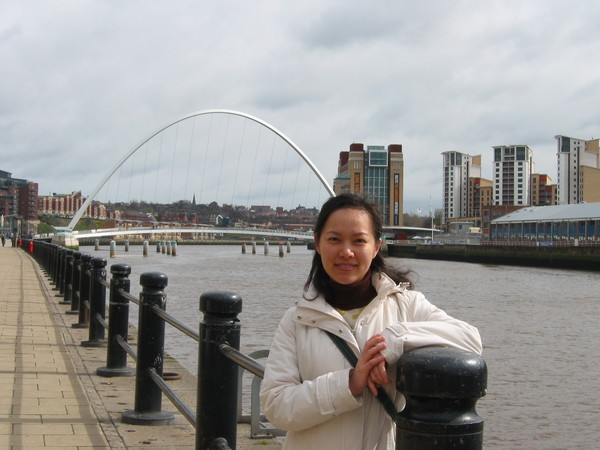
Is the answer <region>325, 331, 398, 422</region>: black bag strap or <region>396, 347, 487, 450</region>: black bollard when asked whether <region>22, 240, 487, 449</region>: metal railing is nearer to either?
<region>396, 347, 487, 450</region>: black bollard

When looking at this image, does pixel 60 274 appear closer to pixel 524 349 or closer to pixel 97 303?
pixel 97 303

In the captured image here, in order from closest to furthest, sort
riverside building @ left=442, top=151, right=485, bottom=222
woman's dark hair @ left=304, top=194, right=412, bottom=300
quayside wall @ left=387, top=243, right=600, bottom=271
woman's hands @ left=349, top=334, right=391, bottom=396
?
woman's hands @ left=349, top=334, right=391, bottom=396, woman's dark hair @ left=304, top=194, right=412, bottom=300, quayside wall @ left=387, top=243, right=600, bottom=271, riverside building @ left=442, top=151, right=485, bottom=222

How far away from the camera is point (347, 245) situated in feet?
6.52

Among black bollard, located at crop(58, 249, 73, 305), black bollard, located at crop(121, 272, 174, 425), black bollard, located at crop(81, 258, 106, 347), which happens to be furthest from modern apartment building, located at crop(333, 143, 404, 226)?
black bollard, located at crop(121, 272, 174, 425)

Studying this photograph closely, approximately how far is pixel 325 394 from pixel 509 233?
257 ft

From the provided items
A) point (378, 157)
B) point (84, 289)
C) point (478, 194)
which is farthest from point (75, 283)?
point (478, 194)

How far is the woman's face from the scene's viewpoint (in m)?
1.97

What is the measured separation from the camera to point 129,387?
543 centimetres

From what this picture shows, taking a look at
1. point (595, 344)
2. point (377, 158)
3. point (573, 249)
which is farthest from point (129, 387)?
point (377, 158)

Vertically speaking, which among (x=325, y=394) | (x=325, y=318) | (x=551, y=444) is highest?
(x=325, y=318)

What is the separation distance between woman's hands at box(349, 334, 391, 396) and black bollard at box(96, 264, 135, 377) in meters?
3.81

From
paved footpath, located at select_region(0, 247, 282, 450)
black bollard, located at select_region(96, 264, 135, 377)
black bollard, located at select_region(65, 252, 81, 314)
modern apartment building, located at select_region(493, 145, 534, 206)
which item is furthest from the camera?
modern apartment building, located at select_region(493, 145, 534, 206)

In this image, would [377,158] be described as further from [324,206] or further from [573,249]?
[324,206]

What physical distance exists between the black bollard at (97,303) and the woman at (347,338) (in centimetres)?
508
